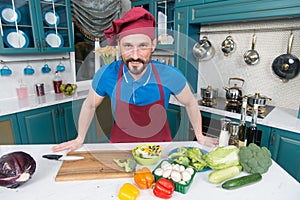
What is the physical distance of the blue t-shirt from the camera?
1116mm

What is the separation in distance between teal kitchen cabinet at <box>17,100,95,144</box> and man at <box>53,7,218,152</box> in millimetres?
581

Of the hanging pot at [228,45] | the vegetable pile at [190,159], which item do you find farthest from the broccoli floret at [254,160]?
the hanging pot at [228,45]

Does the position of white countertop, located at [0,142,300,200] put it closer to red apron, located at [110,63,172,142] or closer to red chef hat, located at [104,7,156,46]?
red apron, located at [110,63,172,142]

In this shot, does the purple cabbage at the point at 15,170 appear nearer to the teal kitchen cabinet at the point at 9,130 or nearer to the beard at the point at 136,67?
the beard at the point at 136,67

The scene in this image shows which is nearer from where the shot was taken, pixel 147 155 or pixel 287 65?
pixel 147 155

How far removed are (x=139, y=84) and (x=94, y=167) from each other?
52 centimetres

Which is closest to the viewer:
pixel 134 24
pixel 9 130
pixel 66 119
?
pixel 134 24

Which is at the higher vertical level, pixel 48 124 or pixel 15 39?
pixel 15 39

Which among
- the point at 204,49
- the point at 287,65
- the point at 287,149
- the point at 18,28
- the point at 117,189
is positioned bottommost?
the point at 287,149

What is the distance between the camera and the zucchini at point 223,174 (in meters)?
0.72

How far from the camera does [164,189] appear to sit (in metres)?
0.64

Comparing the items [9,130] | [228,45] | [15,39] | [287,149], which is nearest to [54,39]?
[15,39]

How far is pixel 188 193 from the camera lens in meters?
0.68

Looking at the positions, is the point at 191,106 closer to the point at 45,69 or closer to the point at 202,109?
the point at 202,109
